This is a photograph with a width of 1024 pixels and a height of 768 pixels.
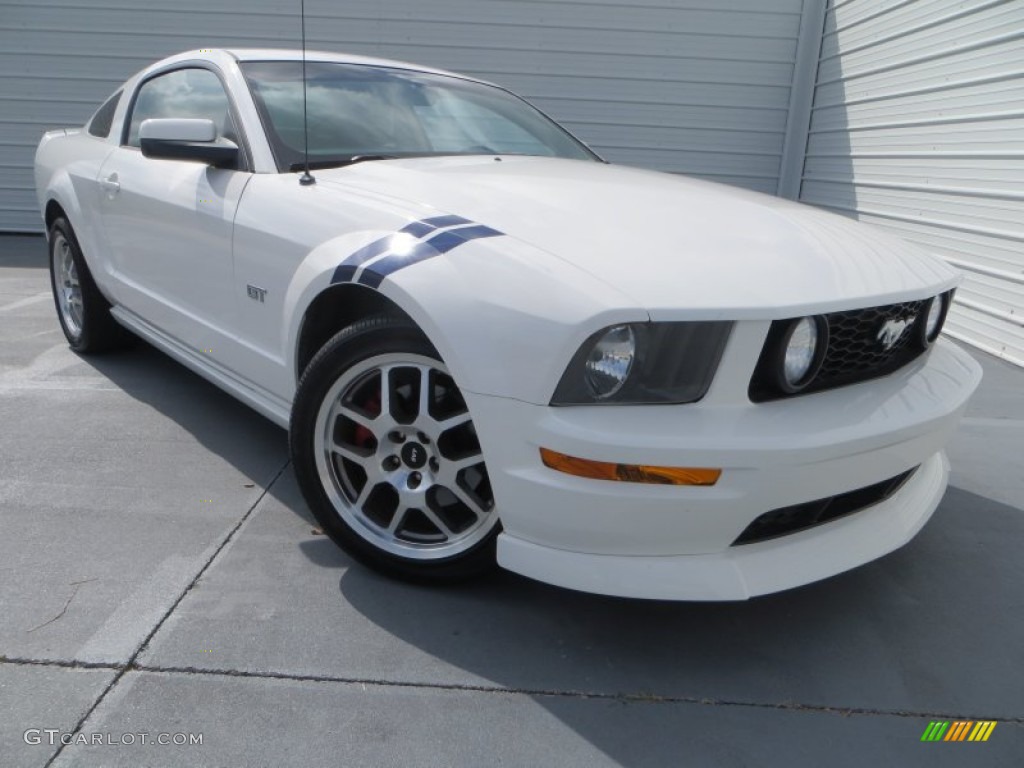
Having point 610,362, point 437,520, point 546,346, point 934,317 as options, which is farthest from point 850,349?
point 437,520

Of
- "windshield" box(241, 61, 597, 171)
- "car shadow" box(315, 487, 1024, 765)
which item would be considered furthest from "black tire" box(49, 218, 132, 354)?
"car shadow" box(315, 487, 1024, 765)

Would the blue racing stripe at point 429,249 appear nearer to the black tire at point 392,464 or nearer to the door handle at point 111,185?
the black tire at point 392,464

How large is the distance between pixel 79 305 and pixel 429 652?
3308 millimetres

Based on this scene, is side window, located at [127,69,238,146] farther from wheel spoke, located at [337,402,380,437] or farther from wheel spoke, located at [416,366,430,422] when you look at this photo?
wheel spoke, located at [416,366,430,422]

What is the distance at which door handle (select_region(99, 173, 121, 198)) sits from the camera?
3527mm

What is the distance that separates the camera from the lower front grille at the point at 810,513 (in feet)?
6.29

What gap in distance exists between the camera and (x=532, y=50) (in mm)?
8297

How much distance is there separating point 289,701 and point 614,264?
1229 millimetres

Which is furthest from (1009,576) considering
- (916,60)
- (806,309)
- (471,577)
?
(916,60)

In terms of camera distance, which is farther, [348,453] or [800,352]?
[348,453]

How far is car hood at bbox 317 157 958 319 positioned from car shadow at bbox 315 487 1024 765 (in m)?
0.89

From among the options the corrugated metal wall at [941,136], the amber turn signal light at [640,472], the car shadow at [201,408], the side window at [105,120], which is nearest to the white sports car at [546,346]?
the amber turn signal light at [640,472]

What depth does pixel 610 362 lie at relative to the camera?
1800 mm

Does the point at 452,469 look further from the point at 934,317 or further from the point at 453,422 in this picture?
the point at 934,317
